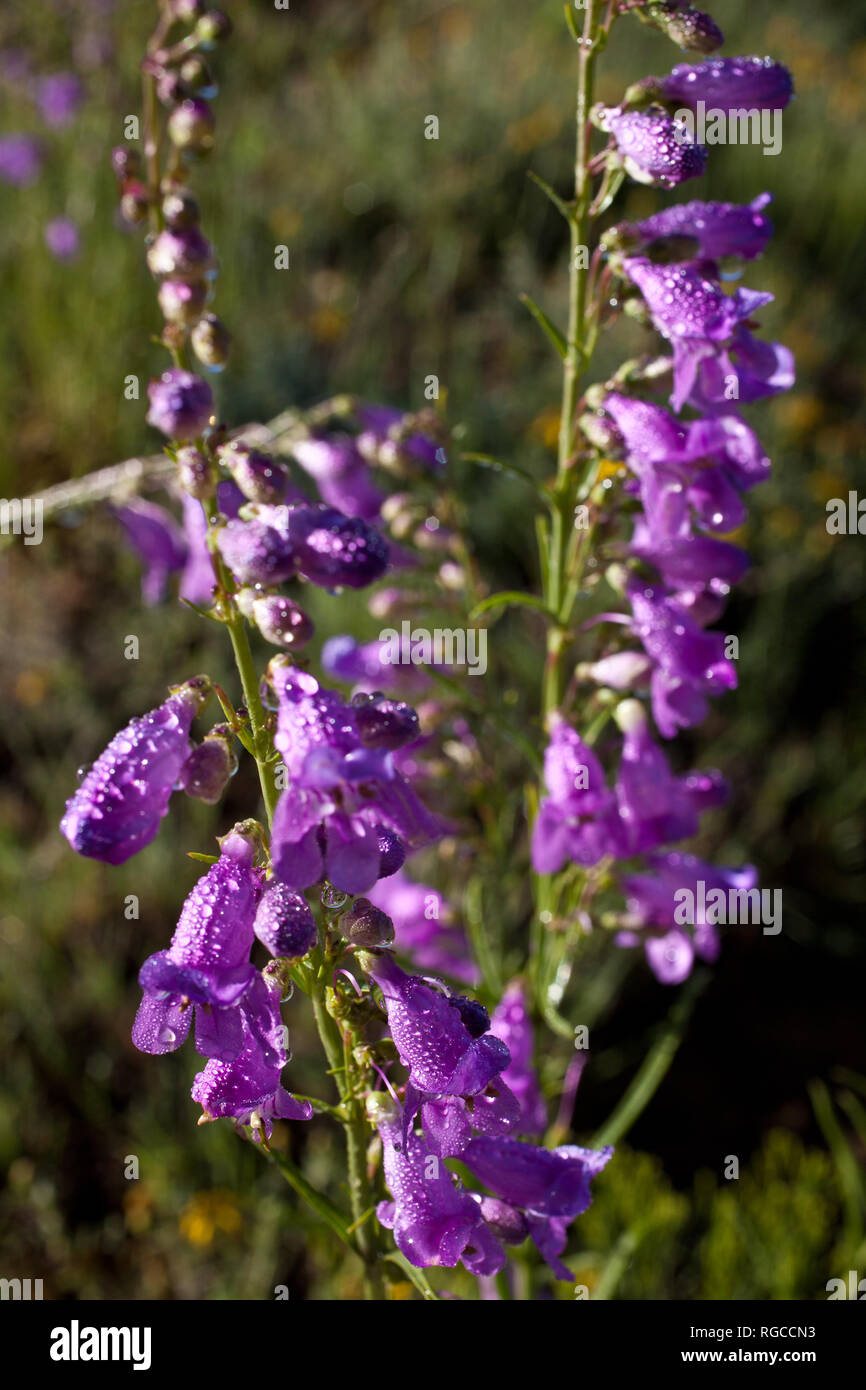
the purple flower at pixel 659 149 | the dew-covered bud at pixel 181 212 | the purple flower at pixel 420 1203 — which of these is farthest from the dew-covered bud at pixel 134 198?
the purple flower at pixel 420 1203

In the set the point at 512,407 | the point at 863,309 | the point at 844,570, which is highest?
the point at 863,309

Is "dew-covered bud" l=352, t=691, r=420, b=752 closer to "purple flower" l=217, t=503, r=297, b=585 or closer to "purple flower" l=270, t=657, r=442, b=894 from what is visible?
"purple flower" l=270, t=657, r=442, b=894

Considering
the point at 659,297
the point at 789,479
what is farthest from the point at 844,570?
the point at 659,297

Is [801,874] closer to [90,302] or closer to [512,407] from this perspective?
[512,407]

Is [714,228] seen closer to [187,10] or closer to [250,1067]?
[187,10]

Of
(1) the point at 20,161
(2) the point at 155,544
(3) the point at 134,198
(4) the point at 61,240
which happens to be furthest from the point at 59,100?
(3) the point at 134,198

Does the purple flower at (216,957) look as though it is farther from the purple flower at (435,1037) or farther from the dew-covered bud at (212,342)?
the dew-covered bud at (212,342)
